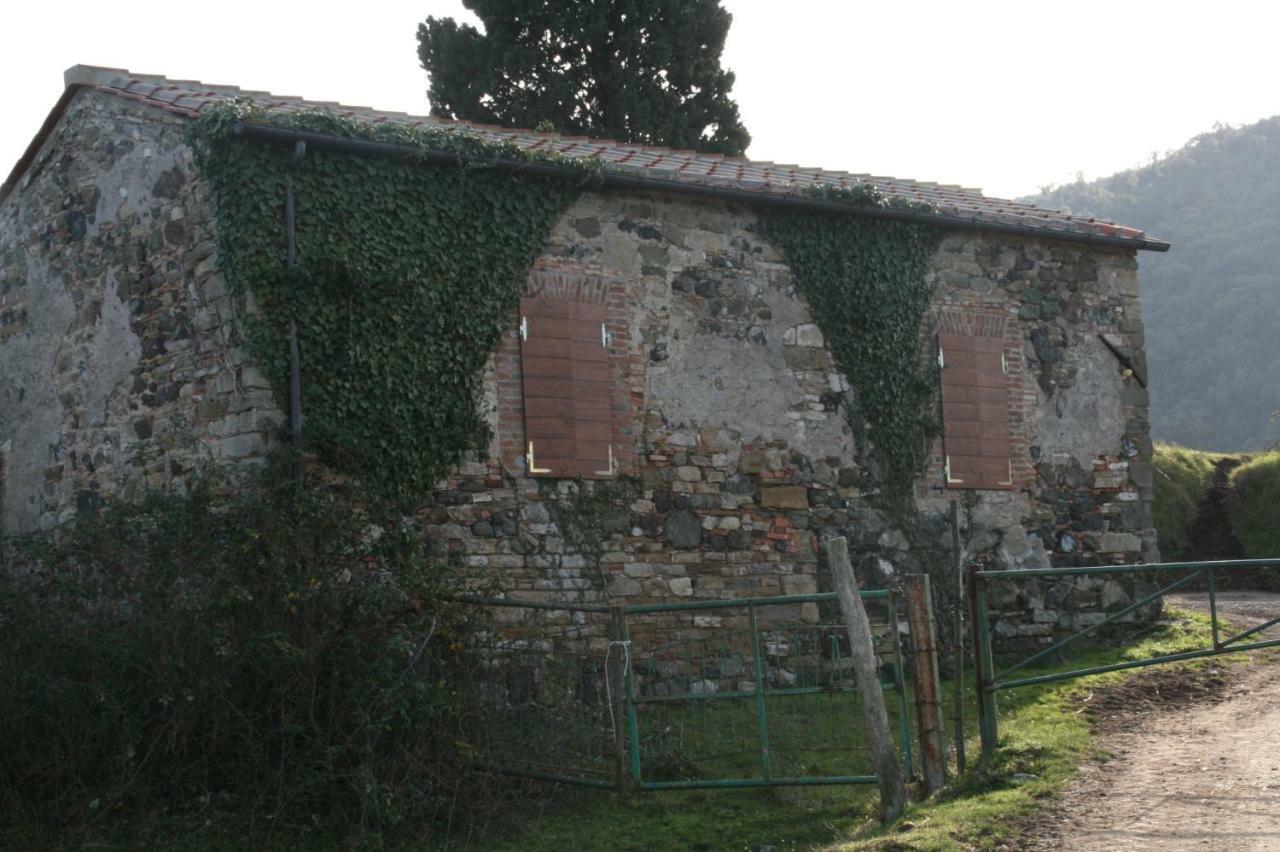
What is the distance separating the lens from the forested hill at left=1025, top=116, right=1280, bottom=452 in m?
33.6

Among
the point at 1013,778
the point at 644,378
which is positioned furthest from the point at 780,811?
the point at 644,378

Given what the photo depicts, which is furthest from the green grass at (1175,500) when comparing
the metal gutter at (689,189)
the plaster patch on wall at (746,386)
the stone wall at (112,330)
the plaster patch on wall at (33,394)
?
the plaster patch on wall at (33,394)

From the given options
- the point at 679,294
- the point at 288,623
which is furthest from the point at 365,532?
the point at 679,294

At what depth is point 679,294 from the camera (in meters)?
11.3

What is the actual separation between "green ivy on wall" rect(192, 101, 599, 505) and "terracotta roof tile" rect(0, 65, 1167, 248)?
0.63 meters

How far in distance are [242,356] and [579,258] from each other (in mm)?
2769

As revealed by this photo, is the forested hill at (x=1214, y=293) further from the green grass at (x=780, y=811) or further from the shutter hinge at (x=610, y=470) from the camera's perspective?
the green grass at (x=780, y=811)

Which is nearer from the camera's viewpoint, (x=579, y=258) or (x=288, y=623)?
(x=288, y=623)

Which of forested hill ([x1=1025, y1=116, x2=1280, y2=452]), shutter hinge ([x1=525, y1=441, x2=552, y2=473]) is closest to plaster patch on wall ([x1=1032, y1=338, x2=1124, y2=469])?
shutter hinge ([x1=525, y1=441, x2=552, y2=473])

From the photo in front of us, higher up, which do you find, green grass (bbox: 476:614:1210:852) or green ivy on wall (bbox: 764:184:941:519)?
green ivy on wall (bbox: 764:184:941:519)

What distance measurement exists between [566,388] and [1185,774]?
16.9 feet

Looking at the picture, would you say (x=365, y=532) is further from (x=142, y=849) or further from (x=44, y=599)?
(x=142, y=849)

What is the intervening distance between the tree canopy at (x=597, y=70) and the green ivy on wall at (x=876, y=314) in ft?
24.5

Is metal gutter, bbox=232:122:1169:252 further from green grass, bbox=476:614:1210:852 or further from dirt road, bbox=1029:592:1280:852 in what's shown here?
green grass, bbox=476:614:1210:852
